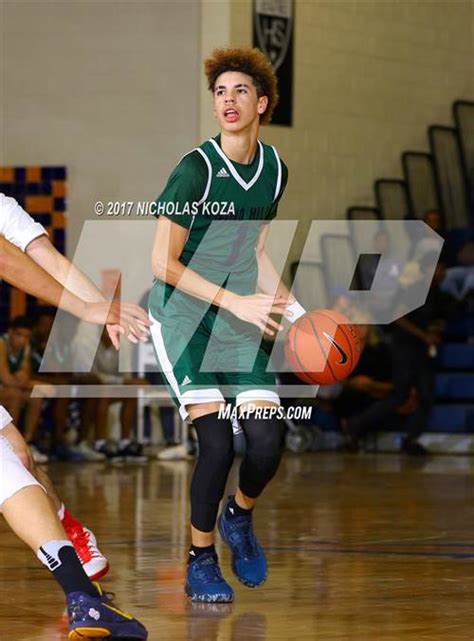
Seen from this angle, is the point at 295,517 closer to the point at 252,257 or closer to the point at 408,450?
the point at 252,257

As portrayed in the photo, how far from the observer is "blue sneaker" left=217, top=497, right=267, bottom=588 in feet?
15.5

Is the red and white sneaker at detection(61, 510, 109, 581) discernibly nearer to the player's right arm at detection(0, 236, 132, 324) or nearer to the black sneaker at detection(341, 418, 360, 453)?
the player's right arm at detection(0, 236, 132, 324)

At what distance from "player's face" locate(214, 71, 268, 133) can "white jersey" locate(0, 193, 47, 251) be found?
0.92m

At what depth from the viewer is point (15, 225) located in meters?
4.07

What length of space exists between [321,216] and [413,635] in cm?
1112

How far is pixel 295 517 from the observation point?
7293 millimetres

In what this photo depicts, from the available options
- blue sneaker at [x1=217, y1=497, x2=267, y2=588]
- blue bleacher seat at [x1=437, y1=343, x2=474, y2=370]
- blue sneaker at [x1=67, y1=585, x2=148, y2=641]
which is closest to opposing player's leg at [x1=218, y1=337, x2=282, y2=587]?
blue sneaker at [x1=217, y1=497, x2=267, y2=588]

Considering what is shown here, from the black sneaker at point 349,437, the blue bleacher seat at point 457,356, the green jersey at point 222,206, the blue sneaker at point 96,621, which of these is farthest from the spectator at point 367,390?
the blue sneaker at point 96,621

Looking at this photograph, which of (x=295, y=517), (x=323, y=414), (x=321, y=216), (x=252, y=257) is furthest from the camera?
(x=321, y=216)

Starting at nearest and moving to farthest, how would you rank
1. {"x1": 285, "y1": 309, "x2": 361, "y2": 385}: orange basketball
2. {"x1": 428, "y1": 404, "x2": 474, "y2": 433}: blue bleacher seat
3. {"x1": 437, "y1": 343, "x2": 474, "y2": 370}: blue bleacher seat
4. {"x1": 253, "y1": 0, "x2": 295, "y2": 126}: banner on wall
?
A: {"x1": 285, "y1": 309, "x2": 361, "y2": 385}: orange basketball
{"x1": 428, "y1": 404, "x2": 474, "y2": 433}: blue bleacher seat
{"x1": 437, "y1": 343, "x2": 474, "y2": 370}: blue bleacher seat
{"x1": 253, "y1": 0, "x2": 295, "y2": 126}: banner on wall

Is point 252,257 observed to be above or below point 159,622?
above

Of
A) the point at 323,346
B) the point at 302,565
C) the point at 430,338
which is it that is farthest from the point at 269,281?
the point at 430,338

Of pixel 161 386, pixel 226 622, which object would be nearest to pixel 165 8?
pixel 161 386

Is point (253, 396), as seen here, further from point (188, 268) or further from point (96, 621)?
point (96, 621)
